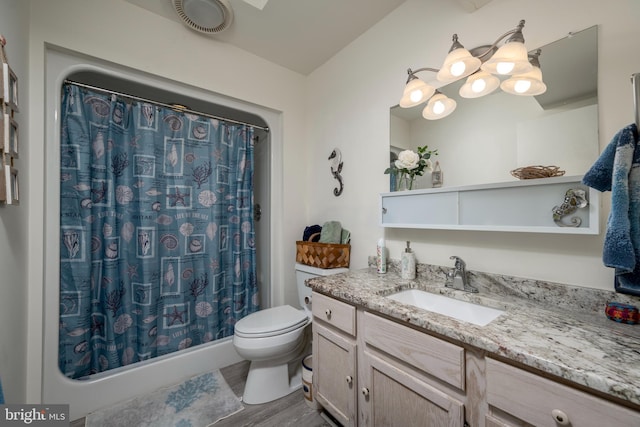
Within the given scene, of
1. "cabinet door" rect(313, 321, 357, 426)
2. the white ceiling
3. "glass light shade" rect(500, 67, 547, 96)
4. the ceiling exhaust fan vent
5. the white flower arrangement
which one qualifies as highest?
the white ceiling

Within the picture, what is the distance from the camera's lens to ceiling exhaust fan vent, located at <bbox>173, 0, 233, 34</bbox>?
1.50 m

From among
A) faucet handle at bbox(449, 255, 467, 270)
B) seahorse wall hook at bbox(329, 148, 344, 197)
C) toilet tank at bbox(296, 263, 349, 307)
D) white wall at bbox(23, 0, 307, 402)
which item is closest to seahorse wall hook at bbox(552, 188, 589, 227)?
faucet handle at bbox(449, 255, 467, 270)

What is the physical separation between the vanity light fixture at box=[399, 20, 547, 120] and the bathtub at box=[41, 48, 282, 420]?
1.43 meters

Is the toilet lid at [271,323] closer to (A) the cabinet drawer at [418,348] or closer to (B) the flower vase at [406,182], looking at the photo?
(A) the cabinet drawer at [418,348]

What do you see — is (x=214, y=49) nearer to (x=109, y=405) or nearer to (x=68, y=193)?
(x=68, y=193)

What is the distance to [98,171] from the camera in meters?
1.54

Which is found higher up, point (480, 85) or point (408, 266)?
point (480, 85)

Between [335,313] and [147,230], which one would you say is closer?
[335,313]

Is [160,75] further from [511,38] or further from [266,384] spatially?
[266,384]

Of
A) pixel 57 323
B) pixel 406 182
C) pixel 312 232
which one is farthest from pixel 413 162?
pixel 57 323

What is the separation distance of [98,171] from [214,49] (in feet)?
3.84

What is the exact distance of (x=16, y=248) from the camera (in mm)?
1115

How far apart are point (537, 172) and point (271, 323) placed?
1.56 m

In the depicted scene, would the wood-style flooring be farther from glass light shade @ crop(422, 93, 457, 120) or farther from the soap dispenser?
glass light shade @ crop(422, 93, 457, 120)
